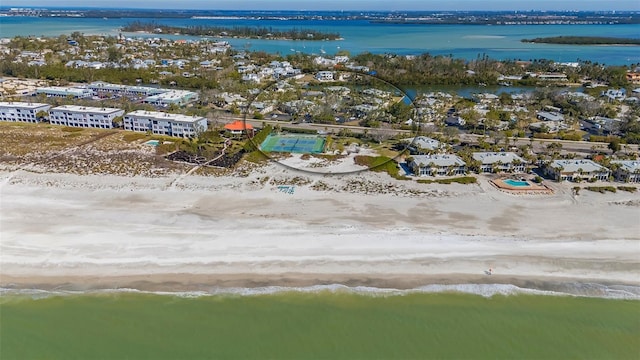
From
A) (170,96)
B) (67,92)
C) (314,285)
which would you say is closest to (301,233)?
(314,285)

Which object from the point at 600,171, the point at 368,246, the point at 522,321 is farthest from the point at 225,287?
the point at 600,171

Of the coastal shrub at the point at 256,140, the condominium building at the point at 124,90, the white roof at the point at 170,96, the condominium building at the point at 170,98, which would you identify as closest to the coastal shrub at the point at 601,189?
the coastal shrub at the point at 256,140

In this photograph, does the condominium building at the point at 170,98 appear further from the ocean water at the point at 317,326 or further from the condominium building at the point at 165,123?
the ocean water at the point at 317,326

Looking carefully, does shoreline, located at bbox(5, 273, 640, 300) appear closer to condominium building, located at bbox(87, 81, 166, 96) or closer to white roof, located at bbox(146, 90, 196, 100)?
white roof, located at bbox(146, 90, 196, 100)

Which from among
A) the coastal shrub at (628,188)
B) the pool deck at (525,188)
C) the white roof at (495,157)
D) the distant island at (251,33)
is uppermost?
the distant island at (251,33)

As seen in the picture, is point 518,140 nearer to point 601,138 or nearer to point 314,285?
point 601,138

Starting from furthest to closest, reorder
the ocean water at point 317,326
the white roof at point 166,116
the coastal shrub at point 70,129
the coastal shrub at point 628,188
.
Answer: the coastal shrub at point 70,129 → the white roof at point 166,116 → the coastal shrub at point 628,188 → the ocean water at point 317,326

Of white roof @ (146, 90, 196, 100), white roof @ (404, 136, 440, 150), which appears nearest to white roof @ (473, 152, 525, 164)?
white roof @ (404, 136, 440, 150)
